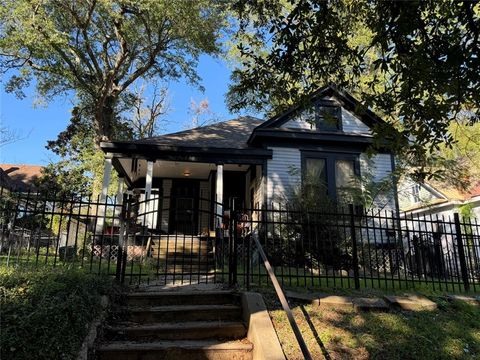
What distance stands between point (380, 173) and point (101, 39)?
1688 cm

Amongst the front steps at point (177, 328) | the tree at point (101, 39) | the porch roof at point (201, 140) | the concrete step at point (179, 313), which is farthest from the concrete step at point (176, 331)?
the tree at point (101, 39)

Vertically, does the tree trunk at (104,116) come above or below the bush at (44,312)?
above

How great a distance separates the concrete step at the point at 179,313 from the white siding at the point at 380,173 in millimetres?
9570

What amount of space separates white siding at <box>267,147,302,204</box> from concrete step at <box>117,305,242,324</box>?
824cm

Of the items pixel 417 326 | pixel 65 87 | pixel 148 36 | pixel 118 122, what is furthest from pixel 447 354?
pixel 118 122

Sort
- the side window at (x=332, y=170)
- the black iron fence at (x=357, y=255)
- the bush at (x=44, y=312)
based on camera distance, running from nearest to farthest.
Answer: the bush at (x=44, y=312) < the black iron fence at (x=357, y=255) < the side window at (x=332, y=170)

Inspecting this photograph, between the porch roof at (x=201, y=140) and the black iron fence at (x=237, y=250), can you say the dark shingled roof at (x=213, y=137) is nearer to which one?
the porch roof at (x=201, y=140)

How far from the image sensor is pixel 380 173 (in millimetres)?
14492

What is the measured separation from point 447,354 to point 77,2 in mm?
20946

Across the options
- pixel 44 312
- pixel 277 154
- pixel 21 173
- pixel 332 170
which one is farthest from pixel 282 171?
pixel 21 173

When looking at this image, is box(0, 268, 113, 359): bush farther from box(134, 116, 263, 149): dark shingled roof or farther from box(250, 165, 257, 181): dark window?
box(250, 165, 257, 181): dark window

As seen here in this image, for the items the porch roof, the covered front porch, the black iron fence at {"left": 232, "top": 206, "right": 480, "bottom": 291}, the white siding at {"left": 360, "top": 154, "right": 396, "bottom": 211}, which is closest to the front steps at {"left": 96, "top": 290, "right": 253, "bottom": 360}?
the black iron fence at {"left": 232, "top": 206, "right": 480, "bottom": 291}

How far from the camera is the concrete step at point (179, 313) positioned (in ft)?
17.3

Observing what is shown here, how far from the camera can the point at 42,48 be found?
695 inches
